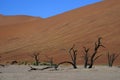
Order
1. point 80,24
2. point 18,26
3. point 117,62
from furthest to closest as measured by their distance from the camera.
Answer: point 18,26
point 80,24
point 117,62

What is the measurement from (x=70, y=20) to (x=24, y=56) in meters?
20.6

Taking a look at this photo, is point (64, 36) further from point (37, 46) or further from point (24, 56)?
point (24, 56)

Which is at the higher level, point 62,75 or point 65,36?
point 65,36

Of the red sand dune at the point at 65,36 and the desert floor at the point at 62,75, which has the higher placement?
the red sand dune at the point at 65,36

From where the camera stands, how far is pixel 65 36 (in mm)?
55969

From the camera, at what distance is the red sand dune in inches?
1845

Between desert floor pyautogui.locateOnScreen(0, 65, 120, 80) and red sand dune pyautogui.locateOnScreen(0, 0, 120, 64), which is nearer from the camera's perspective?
desert floor pyautogui.locateOnScreen(0, 65, 120, 80)

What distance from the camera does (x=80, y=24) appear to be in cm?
6056

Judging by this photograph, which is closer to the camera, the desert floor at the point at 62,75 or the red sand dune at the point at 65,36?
the desert floor at the point at 62,75

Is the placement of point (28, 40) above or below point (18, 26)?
below

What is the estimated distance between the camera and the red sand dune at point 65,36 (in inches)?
1845

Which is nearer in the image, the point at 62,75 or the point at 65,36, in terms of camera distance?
the point at 62,75

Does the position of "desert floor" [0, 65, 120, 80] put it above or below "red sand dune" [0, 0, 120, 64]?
below

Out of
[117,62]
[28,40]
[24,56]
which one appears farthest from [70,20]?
[117,62]
